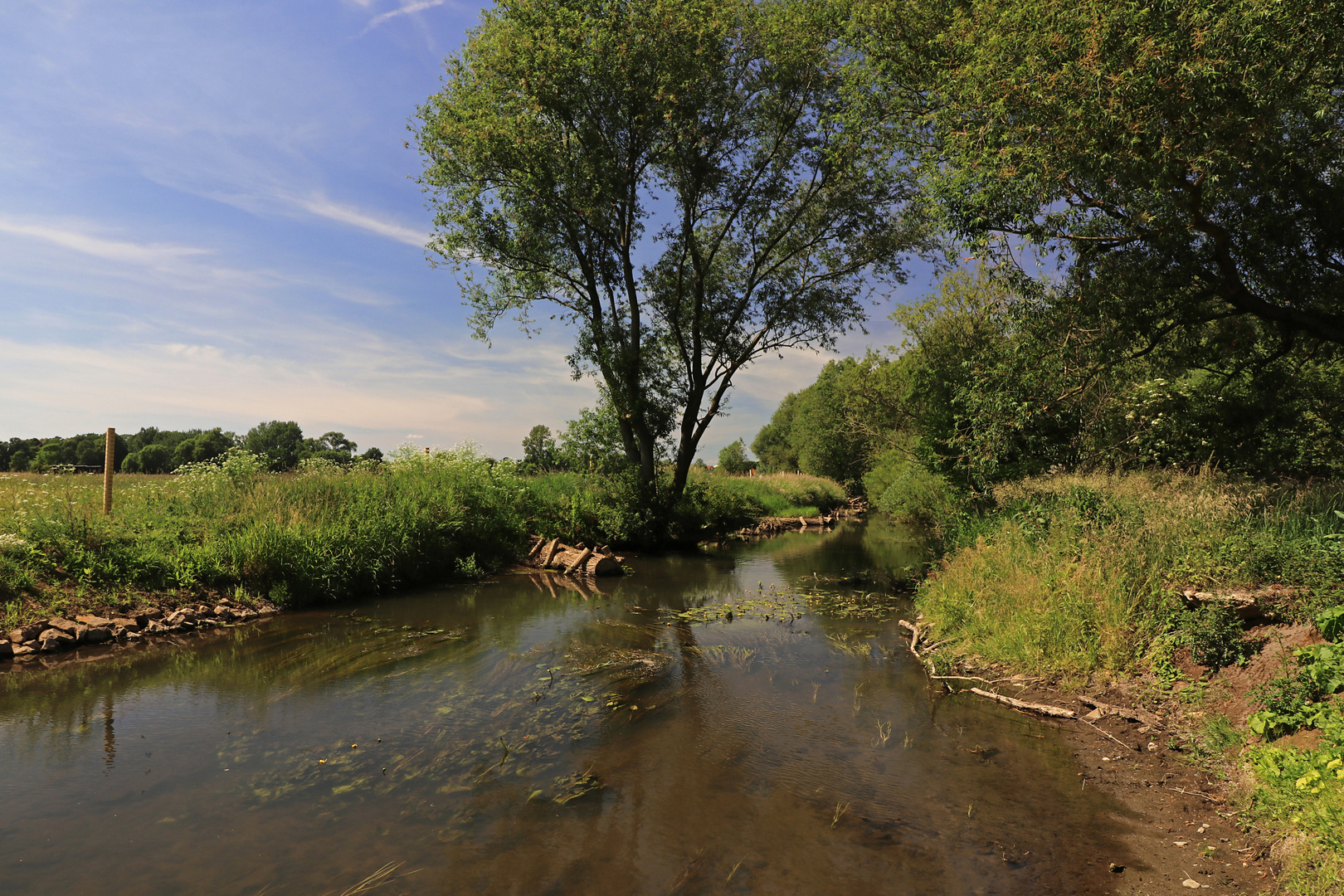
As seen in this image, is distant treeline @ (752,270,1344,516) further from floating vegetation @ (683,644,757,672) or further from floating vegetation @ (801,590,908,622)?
floating vegetation @ (683,644,757,672)

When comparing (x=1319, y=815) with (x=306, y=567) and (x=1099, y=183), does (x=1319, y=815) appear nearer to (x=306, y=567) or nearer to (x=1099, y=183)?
(x=1099, y=183)

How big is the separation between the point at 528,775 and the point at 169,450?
55978mm

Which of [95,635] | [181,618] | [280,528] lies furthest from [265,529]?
[95,635]

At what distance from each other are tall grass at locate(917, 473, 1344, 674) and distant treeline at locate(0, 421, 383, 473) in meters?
16.2

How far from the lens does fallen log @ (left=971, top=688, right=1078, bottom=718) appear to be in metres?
6.81

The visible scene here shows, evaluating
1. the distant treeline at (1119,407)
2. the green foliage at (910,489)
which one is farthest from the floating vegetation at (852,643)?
the green foliage at (910,489)

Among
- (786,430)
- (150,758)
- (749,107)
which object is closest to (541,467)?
(749,107)

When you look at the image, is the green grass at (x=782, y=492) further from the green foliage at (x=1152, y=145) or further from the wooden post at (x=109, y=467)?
the wooden post at (x=109, y=467)

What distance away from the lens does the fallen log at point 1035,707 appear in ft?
22.4

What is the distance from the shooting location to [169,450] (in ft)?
158

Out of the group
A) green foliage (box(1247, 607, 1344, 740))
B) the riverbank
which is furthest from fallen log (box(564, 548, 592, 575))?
green foliage (box(1247, 607, 1344, 740))

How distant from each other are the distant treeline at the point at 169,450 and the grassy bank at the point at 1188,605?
52.8 feet

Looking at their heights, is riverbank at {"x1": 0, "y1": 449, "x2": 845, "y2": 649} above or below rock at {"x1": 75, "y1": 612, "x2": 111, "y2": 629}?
above

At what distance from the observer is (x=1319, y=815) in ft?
12.9
